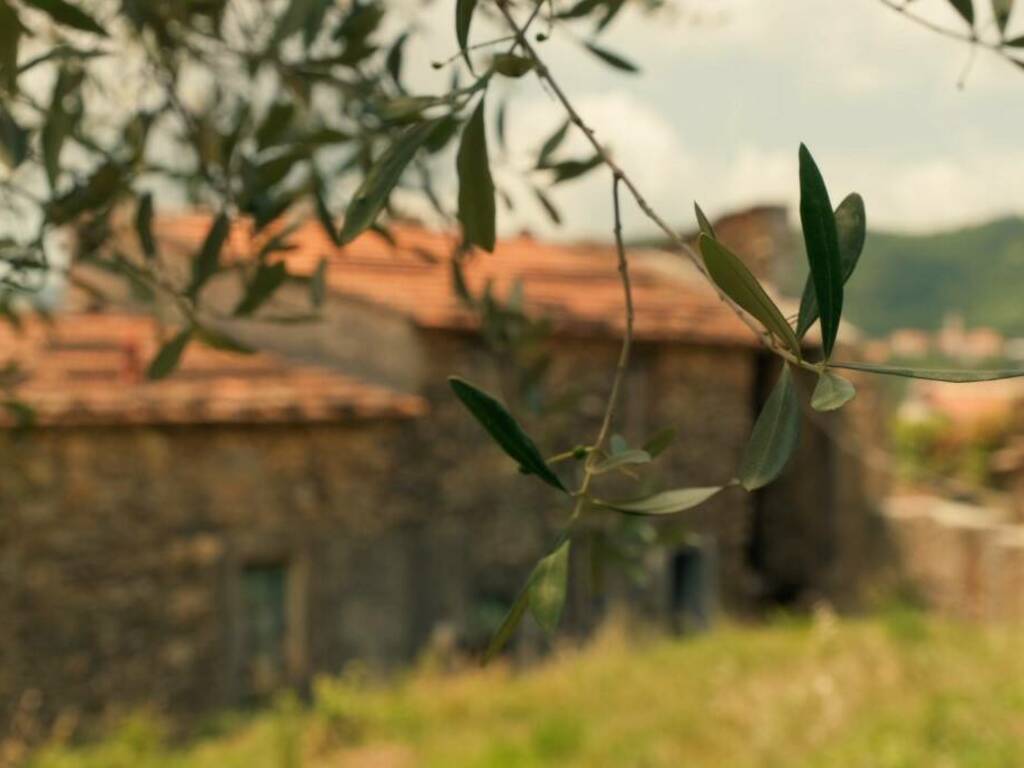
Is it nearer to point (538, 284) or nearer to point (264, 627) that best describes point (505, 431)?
point (264, 627)

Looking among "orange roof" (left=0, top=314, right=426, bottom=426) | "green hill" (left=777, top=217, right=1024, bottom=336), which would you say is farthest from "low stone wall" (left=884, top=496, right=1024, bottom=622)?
"green hill" (left=777, top=217, right=1024, bottom=336)

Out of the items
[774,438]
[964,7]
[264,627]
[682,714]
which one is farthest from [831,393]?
[264,627]

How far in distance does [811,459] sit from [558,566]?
11.3 m

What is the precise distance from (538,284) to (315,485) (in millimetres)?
3000

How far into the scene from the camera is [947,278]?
105ft

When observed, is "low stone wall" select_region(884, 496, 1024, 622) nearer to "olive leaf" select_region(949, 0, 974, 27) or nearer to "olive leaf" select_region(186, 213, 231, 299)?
"olive leaf" select_region(186, 213, 231, 299)

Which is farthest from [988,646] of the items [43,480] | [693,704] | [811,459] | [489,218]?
[489,218]

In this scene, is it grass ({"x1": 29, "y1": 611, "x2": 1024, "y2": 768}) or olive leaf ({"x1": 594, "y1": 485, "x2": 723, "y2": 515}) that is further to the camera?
grass ({"x1": 29, "y1": 611, "x2": 1024, "y2": 768})

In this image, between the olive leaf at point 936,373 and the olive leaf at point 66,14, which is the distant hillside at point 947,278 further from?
the olive leaf at point 936,373

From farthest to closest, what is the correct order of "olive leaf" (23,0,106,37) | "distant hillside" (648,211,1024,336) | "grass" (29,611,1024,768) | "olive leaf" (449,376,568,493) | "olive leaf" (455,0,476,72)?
"distant hillside" (648,211,1024,336) < "grass" (29,611,1024,768) < "olive leaf" (23,0,106,37) < "olive leaf" (455,0,476,72) < "olive leaf" (449,376,568,493)

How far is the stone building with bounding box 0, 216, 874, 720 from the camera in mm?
7883

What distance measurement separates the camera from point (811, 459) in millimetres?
11930

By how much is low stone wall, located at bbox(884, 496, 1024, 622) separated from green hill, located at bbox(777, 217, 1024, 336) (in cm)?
1501

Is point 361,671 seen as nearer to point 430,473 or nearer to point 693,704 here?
point 430,473
